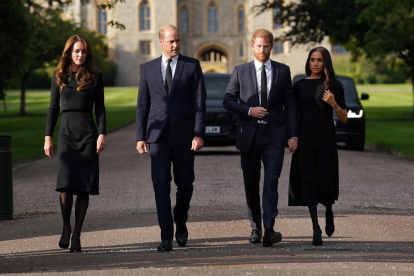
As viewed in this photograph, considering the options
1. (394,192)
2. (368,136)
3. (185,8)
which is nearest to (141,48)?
(185,8)

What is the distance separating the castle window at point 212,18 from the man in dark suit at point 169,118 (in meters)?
83.2

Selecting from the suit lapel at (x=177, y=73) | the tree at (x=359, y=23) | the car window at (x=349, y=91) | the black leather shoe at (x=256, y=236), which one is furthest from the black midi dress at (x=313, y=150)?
the tree at (x=359, y=23)

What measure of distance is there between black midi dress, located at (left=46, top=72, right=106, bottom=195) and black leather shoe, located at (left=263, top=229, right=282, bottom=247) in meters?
1.55

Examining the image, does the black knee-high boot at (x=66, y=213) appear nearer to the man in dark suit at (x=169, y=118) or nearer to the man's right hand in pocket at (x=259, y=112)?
the man in dark suit at (x=169, y=118)

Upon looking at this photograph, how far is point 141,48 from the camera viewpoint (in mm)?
87500

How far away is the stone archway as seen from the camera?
279ft

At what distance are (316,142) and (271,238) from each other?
106 centimetres

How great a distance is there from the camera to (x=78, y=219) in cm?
608

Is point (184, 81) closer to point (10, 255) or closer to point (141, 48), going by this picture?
point (10, 255)

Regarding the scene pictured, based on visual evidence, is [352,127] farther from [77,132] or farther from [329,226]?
[77,132]

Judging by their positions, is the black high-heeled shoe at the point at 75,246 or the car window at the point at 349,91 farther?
the car window at the point at 349,91

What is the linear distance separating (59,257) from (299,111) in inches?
101

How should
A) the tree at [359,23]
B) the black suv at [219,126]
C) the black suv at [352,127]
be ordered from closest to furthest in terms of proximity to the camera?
1. the black suv at [219,126]
2. the black suv at [352,127]
3. the tree at [359,23]

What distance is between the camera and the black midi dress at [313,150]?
6.39 metres
